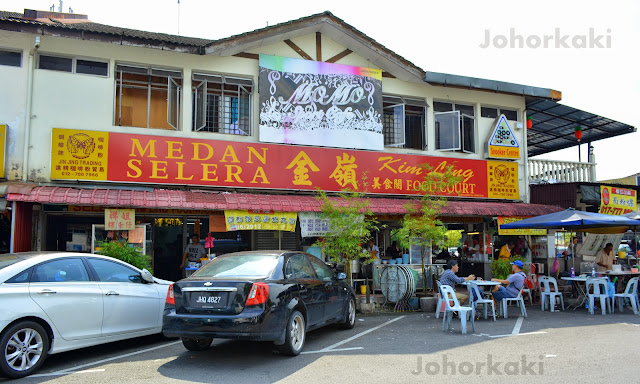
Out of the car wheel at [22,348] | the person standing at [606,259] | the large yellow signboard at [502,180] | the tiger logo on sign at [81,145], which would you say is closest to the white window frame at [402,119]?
the large yellow signboard at [502,180]

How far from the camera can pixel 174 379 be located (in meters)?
5.80

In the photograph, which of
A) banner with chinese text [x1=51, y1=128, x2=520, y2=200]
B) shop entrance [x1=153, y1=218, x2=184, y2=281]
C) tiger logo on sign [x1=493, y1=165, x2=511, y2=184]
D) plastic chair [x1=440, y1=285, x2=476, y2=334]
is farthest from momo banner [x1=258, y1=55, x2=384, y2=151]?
plastic chair [x1=440, y1=285, x2=476, y2=334]

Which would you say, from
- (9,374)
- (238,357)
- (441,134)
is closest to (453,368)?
(238,357)

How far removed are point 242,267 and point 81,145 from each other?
6.78m

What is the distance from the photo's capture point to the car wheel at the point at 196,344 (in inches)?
283

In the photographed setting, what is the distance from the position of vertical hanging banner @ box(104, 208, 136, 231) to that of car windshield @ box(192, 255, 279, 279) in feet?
14.8

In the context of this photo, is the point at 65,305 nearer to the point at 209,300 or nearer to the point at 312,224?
the point at 209,300

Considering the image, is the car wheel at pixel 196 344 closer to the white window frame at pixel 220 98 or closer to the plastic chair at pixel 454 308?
the plastic chair at pixel 454 308

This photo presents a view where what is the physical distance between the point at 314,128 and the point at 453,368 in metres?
8.73

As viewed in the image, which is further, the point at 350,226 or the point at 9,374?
the point at 350,226

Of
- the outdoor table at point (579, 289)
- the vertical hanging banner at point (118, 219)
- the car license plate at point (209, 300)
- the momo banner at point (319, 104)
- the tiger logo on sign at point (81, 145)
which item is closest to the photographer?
the car license plate at point (209, 300)

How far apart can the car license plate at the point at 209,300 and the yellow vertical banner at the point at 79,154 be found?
6.35m

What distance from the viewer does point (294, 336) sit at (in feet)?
22.7

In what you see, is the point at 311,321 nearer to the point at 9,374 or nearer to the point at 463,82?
the point at 9,374
